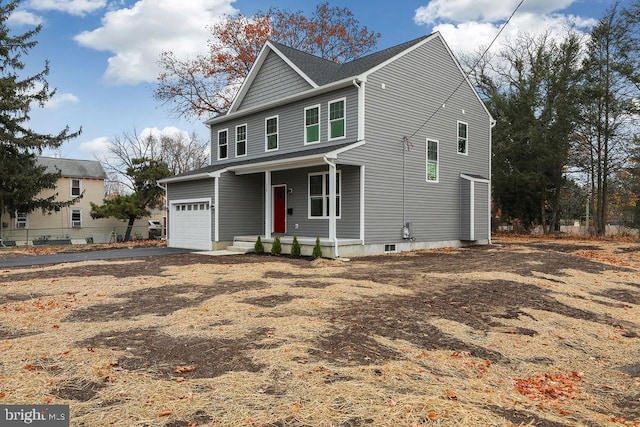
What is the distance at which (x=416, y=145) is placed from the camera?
16.1 metres

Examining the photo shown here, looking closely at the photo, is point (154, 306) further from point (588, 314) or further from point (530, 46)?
point (530, 46)

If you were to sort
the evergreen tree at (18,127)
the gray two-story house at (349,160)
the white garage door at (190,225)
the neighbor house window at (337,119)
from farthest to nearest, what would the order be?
the evergreen tree at (18,127), the white garage door at (190,225), the neighbor house window at (337,119), the gray two-story house at (349,160)

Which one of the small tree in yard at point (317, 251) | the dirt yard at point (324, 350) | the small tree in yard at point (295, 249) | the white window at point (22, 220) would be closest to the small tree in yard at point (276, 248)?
the small tree in yard at point (295, 249)

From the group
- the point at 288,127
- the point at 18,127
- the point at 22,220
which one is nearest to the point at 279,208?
the point at 288,127

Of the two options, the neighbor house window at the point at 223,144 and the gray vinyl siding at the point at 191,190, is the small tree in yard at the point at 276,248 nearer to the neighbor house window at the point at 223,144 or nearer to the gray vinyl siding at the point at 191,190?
the gray vinyl siding at the point at 191,190

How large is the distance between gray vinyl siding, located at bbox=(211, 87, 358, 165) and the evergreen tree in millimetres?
11451

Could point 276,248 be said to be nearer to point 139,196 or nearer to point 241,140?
point 241,140

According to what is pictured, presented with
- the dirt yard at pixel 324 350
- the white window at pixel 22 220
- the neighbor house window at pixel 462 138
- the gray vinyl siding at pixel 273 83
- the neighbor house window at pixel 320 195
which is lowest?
the dirt yard at pixel 324 350

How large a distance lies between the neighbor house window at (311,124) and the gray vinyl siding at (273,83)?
0.98 m

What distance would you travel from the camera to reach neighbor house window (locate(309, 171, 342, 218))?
49.4ft

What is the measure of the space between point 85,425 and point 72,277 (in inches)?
293

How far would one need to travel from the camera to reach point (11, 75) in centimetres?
2438

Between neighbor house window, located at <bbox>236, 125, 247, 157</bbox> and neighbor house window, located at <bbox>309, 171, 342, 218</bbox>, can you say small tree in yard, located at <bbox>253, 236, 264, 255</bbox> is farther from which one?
neighbor house window, located at <bbox>236, 125, 247, 157</bbox>

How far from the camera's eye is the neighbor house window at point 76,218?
32.6 metres
